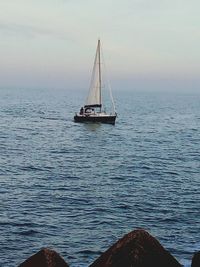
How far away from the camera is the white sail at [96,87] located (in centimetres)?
8881

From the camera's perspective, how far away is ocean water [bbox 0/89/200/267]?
26.8m

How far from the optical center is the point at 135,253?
13.3 metres

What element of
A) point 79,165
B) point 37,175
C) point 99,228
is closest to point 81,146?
point 79,165

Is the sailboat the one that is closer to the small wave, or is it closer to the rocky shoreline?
the small wave

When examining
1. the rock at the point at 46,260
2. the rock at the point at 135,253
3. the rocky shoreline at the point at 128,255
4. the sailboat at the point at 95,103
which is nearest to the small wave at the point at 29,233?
the rocky shoreline at the point at 128,255

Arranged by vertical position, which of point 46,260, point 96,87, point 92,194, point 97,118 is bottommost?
point 92,194

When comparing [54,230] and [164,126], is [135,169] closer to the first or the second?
[54,230]

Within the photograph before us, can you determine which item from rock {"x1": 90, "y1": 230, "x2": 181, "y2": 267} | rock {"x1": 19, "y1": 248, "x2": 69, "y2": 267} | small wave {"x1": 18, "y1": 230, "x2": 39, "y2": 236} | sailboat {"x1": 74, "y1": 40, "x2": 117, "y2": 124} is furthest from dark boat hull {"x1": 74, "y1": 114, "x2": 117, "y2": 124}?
rock {"x1": 19, "y1": 248, "x2": 69, "y2": 267}

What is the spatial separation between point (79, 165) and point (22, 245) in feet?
83.0

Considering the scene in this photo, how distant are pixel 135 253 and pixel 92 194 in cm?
2435

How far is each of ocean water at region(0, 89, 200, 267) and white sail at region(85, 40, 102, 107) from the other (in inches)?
636

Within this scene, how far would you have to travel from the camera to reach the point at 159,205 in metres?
34.6

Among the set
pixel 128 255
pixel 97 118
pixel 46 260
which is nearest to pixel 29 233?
pixel 46 260

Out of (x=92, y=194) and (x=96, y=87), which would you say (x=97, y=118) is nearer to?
(x=96, y=87)
